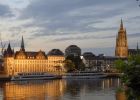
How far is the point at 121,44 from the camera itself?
133125 mm

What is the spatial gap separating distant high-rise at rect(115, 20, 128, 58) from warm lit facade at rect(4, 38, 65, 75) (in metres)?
24.9

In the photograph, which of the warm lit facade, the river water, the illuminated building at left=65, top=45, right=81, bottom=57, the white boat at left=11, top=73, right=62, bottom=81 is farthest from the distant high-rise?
the river water

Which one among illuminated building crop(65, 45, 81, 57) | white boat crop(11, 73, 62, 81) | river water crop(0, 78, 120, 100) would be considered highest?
illuminated building crop(65, 45, 81, 57)

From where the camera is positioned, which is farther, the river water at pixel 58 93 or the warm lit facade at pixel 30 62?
the warm lit facade at pixel 30 62

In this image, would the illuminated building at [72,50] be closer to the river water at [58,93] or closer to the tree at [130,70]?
the river water at [58,93]

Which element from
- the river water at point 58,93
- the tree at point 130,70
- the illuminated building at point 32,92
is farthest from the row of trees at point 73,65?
the tree at point 130,70

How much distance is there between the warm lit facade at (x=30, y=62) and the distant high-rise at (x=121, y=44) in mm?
24929

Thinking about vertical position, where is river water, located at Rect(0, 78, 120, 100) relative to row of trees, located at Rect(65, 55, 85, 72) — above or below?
below

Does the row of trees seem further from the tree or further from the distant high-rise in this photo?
the tree

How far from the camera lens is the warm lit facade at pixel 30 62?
10400cm

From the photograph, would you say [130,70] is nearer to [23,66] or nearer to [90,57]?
[23,66]

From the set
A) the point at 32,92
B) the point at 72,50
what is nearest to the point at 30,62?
the point at 72,50

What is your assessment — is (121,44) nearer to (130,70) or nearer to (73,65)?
(73,65)

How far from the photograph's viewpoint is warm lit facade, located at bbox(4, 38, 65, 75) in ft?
341
